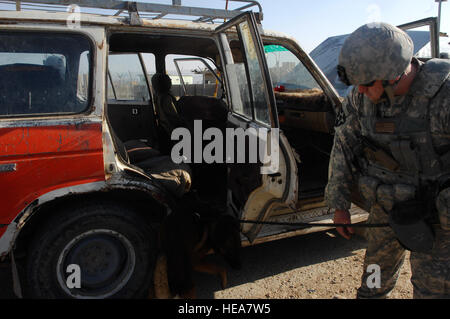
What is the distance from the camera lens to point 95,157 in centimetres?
225

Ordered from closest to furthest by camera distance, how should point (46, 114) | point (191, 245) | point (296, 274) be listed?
1. point (46, 114)
2. point (191, 245)
3. point (296, 274)

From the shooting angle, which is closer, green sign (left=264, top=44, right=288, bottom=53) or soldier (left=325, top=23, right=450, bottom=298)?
soldier (left=325, top=23, right=450, bottom=298)

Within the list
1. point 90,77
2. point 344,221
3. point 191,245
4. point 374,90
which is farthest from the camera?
point 191,245

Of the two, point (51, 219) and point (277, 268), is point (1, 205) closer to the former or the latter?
point (51, 219)

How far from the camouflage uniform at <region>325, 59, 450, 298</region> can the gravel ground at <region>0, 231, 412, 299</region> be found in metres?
0.69

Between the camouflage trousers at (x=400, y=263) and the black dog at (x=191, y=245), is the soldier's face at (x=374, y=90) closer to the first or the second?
the camouflage trousers at (x=400, y=263)

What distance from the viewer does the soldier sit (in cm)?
174

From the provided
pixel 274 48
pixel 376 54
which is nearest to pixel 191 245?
pixel 376 54

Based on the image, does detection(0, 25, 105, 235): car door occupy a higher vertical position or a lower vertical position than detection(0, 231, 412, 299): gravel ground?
higher

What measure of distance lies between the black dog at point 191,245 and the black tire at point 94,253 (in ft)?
0.50
